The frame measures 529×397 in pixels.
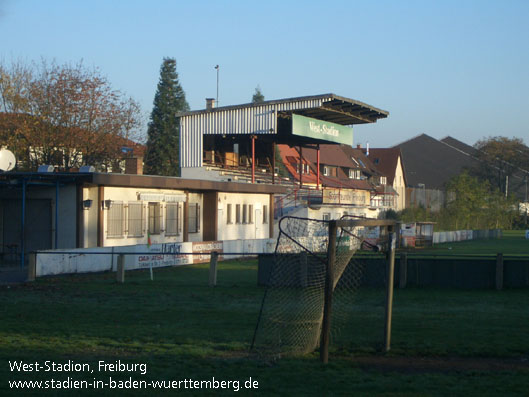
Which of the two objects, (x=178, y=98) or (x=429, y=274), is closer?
(x=429, y=274)

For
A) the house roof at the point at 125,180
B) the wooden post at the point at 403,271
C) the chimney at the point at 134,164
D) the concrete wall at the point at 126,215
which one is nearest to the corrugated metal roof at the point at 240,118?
the house roof at the point at 125,180

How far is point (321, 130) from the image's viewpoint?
51.2m

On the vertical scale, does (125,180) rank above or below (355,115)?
below

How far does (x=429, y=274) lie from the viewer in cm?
2141

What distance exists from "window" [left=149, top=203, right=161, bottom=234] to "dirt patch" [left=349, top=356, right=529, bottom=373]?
2285 centimetres

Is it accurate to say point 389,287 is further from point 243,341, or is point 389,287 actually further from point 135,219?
point 135,219

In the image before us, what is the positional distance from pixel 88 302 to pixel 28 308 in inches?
64.8

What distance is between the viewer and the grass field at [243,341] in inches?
355

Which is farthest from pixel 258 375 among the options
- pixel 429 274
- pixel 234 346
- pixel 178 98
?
pixel 178 98

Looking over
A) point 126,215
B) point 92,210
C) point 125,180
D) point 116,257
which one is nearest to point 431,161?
point 126,215

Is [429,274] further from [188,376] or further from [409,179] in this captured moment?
[409,179]

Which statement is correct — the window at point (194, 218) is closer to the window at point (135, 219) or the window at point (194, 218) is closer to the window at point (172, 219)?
the window at point (172, 219)

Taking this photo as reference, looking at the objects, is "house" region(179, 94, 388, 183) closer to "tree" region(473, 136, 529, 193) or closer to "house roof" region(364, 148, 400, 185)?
"house roof" region(364, 148, 400, 185)

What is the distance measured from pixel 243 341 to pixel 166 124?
7349 centimetres
